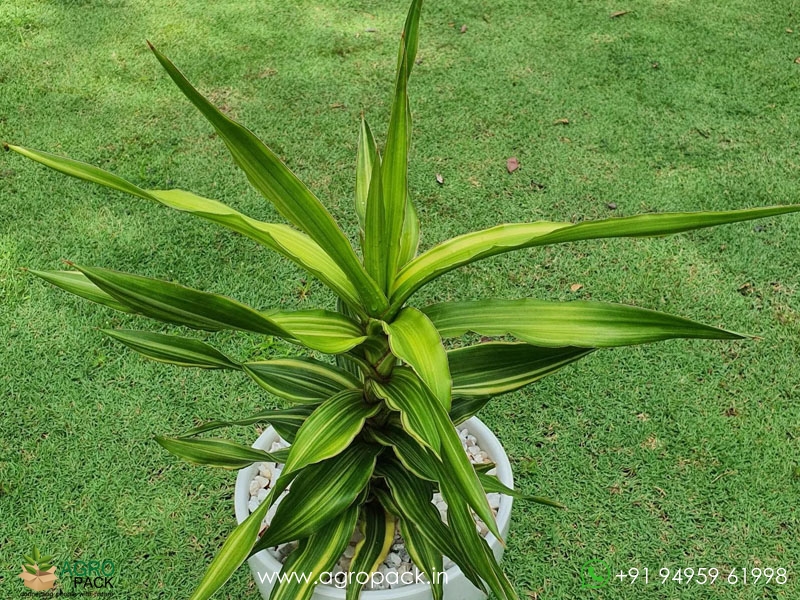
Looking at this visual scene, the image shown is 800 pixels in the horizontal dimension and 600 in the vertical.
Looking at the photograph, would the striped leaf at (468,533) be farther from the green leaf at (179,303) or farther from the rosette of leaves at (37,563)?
the rosette of leaves at (37,563)

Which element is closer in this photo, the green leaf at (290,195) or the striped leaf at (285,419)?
the green leaf at (290,195)

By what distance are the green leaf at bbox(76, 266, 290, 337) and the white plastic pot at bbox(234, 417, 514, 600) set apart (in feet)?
2.24

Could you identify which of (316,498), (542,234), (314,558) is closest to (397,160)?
(542,234)

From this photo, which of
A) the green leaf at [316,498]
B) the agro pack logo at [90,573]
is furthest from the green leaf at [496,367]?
the agro pack logo at [90,573]

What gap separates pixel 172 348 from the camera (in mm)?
1183

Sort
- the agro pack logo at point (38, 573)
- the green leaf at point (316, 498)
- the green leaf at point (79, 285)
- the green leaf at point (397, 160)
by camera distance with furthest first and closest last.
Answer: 1. the agro pack logo at point (38, 573)
2. the green leaf at point (316, 498)
3. the green leaf at point (79, 285)
4. the green leaf at point (397, 160)

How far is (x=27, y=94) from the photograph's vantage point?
306 cm

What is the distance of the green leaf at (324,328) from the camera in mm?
996

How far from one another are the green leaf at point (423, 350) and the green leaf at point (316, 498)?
37cm

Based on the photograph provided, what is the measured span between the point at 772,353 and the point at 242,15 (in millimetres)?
2771

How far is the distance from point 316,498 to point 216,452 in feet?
0.74

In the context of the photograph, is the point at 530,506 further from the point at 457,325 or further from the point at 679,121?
the point at 679,121

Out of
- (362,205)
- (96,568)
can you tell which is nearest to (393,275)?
(362,205)

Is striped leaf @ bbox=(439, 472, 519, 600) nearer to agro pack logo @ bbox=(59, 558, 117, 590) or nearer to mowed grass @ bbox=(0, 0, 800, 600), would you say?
mowed grass @ bbox=(0, 0, 800, 600)
